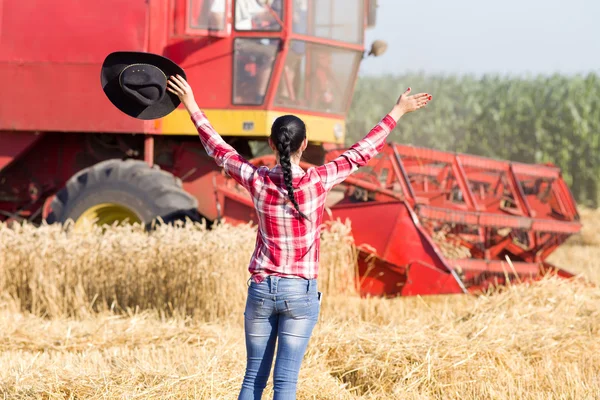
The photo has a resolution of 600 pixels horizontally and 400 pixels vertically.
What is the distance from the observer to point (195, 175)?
7.78 meters

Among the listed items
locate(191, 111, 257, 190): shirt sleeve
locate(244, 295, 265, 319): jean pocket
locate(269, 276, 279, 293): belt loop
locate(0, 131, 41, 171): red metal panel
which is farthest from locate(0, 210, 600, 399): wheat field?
locate(0, 131, 41, 171): red metal panel

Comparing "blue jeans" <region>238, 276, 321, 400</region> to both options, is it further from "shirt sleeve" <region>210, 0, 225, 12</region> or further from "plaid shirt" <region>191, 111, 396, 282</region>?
"shirt sleeve" <region>210, 0, 225, 12</region>

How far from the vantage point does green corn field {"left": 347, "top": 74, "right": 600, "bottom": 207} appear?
19.3 m

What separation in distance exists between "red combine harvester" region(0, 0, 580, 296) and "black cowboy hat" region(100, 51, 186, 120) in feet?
11.8

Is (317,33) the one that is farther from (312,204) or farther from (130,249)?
(312,204)

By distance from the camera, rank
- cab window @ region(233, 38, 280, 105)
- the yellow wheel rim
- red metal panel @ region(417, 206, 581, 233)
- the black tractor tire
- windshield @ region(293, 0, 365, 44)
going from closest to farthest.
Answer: red metal panel @ region(417, 206, 581, 233) < the black tractor tire < the yellow wheel rim < cab window @ region(233, 38, 280, 105) < windshield @ region(293, 0, 365, 44)

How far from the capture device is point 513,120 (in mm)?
21297

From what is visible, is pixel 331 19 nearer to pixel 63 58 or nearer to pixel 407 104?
pixel 63 58

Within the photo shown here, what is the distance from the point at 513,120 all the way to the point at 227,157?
19.1m

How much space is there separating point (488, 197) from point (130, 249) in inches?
131

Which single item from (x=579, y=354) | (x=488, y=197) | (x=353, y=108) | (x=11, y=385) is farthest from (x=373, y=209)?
(x=353, y=108)

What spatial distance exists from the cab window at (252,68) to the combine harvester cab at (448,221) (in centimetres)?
88

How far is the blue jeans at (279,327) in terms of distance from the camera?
296 centimetres

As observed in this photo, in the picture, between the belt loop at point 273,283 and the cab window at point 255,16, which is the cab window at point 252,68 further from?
the belt loop at point 273,283
